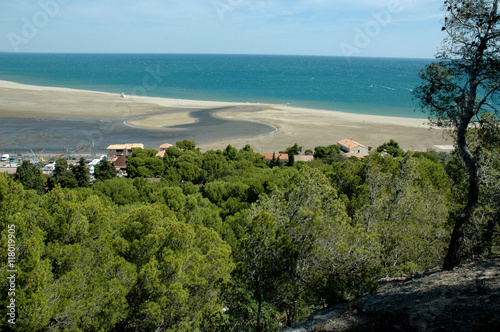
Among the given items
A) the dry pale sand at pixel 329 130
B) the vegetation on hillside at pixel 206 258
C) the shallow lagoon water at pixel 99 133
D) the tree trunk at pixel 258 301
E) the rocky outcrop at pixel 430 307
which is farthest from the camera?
the dry pale sand at pixel 329 130

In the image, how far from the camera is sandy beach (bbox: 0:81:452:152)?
5659 centimetres

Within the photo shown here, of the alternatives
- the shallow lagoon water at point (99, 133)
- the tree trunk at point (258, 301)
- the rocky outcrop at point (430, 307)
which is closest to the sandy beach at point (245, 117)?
the shallow lagoon water at point (99, 133)

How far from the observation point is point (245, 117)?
236 ft

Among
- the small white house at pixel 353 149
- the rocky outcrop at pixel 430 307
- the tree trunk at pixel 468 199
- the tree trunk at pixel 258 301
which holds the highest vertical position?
the tree trunk at pixel 468 199

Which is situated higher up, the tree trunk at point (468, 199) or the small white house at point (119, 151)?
the tree trunk at point (468, 199)

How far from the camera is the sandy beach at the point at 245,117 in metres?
56.6

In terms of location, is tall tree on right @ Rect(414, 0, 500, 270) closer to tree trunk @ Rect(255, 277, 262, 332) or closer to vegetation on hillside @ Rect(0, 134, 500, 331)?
vegetation on hillside @ Rect(0, 134, 500, 331)

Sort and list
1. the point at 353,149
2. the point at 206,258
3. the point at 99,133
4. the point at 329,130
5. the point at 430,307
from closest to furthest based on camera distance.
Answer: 1. the point at 430,307
2. the point at 206,258
3. the point at 353,149
4. the point at 99,133
5. the point at 329,130

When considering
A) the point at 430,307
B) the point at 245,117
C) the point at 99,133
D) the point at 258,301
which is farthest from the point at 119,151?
the point at 430,307

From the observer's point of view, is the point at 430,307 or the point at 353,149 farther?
the point at 353,149

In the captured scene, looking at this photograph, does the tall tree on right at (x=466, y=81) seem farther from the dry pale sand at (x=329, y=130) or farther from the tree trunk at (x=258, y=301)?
the dry pale sand at (x=329, y=130)

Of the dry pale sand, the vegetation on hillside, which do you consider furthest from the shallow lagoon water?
the vegetation on hillside

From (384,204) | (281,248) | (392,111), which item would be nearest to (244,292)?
(281,248)

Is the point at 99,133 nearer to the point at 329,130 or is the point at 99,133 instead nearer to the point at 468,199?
the point at 329,130
